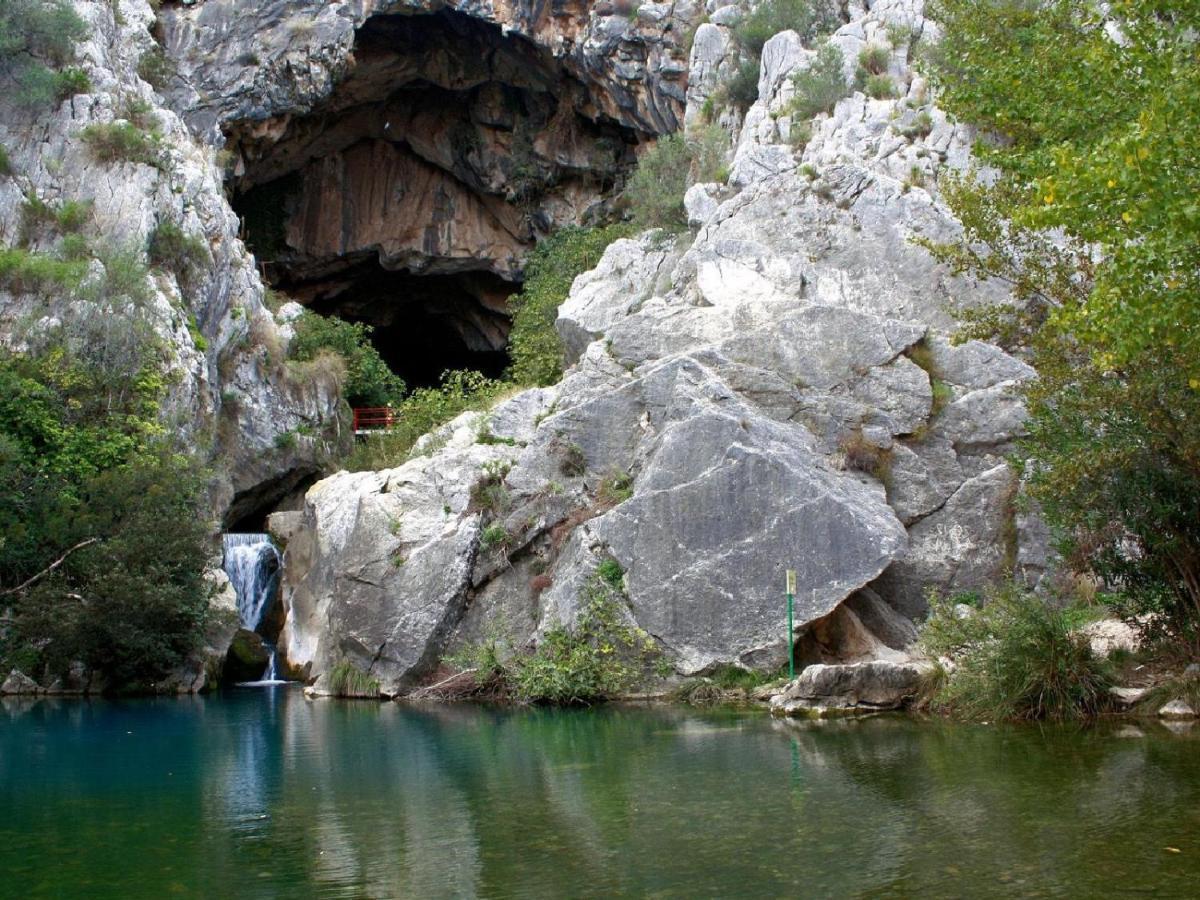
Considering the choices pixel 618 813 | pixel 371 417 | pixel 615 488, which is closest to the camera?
pixel 618 813

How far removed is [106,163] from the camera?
113 ft

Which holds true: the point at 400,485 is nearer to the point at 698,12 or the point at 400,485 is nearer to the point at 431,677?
the point at 431,677

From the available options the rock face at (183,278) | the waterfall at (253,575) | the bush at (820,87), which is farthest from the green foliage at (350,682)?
the bush at (820,87)

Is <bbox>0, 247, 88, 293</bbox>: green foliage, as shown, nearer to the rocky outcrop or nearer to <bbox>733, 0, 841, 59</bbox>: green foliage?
<bbox>733, 0, 841, 59</bbox>: green foliage

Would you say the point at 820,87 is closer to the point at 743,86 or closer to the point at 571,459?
the point at 743,86

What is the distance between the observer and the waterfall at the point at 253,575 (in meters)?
31.3

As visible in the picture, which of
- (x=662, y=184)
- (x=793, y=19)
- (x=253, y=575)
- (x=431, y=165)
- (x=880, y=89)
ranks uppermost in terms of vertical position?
(x=431, y=165)

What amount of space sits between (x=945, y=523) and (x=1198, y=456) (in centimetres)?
938

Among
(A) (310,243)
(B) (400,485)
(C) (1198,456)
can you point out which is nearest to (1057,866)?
(C) (1198,456)

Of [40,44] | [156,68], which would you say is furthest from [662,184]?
[40,44]

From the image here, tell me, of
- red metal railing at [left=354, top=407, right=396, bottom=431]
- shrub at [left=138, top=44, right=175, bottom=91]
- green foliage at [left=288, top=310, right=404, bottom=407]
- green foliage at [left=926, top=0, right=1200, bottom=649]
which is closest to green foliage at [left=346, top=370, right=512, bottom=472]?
red metal railing at [left=354, top=407, right=396, bottom=431]

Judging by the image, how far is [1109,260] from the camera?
12.2 m

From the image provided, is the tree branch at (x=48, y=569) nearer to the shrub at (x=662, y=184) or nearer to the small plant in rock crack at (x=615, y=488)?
the small plant in rock crack at (x=615, y=488)

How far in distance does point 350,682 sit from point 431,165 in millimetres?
30463
